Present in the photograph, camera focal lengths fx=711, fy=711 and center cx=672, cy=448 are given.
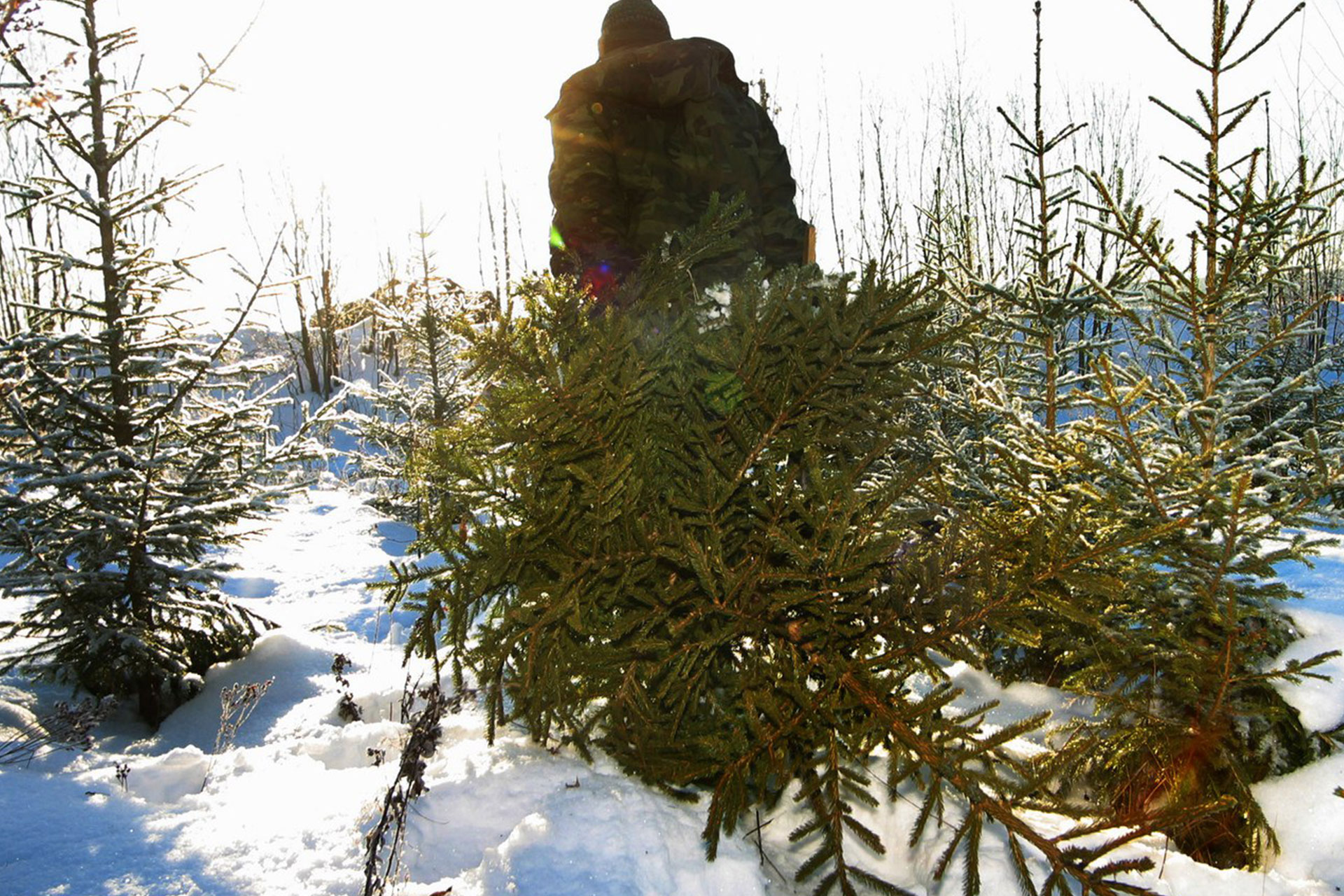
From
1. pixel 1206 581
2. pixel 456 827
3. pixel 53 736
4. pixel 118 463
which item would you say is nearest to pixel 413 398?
pixel 118 463

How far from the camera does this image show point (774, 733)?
5.08ft

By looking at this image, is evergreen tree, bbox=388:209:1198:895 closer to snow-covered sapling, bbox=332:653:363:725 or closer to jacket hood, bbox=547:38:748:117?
snow-covered sapling, bbox=332:653:363:725

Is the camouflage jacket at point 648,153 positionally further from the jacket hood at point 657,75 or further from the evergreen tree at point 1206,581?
the evergreen tree at point 1206,581

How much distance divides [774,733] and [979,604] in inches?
21.7

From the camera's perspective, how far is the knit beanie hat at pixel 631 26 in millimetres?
4168

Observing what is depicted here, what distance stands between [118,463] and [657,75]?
3460mm

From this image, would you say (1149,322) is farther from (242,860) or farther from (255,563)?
(255,563)

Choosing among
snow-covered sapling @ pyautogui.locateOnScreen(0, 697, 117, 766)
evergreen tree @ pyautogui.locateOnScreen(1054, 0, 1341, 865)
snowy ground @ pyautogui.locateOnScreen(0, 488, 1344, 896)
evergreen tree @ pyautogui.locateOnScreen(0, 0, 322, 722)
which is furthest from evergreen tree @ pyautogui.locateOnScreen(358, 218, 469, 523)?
evergreen tree @ pyautogui.locateOnScreen(1054, 0, 1341, 865)

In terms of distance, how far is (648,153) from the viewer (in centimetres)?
400

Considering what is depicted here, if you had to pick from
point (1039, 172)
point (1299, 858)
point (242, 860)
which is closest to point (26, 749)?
point (242, 860)

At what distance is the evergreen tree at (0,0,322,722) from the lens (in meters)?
3.35

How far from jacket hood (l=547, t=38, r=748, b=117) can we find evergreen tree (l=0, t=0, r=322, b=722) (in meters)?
1.99

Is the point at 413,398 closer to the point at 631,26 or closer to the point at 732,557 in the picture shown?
the point at 631,26

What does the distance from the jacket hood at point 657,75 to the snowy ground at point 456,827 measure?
326 centimetres
